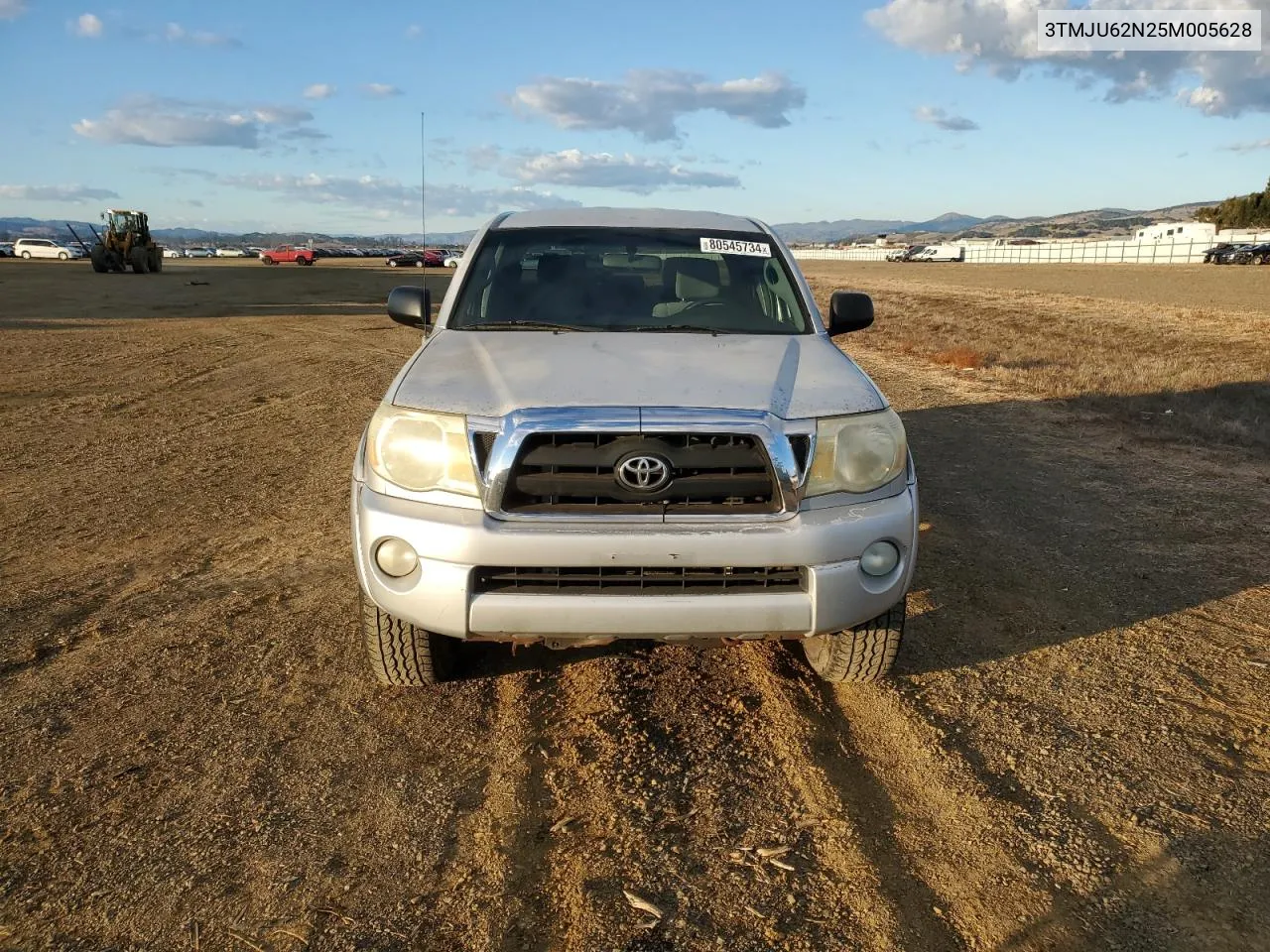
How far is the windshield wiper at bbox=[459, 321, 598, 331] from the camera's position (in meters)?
4.13

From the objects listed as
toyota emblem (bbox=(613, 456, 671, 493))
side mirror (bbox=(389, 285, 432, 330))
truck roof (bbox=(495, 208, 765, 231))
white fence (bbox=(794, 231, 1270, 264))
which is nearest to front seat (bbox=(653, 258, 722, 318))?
truck roof (bbox=(495, 208, 765, 231))

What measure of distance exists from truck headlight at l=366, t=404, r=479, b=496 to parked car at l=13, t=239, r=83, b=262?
236 ft

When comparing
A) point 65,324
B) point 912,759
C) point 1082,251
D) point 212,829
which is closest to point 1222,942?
point 912,759

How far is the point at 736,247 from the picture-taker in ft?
15.6

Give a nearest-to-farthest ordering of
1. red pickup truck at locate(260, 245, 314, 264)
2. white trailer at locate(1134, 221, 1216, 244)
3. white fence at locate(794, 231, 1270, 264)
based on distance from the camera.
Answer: white fence at locate(794, 231, 1270, 264) → red pickup truck at locate(260, 245, 314, 264) → white trailer at locate(1134, 221, 1216, 244)

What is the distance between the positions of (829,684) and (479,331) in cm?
208

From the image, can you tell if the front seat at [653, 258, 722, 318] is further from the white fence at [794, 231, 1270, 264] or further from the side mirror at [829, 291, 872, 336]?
the white fence at [794, 231, 1270, 264]

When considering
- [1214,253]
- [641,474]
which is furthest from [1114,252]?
[641,474]

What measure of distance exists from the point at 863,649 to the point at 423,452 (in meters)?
1.71

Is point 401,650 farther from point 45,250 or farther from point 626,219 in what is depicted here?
point 45,250

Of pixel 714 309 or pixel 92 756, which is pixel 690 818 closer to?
pixel 92 756

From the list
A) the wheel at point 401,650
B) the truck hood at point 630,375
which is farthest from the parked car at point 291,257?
the wheel at point 401,650

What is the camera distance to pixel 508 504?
2982 millimetres

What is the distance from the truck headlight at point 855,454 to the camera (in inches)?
121
